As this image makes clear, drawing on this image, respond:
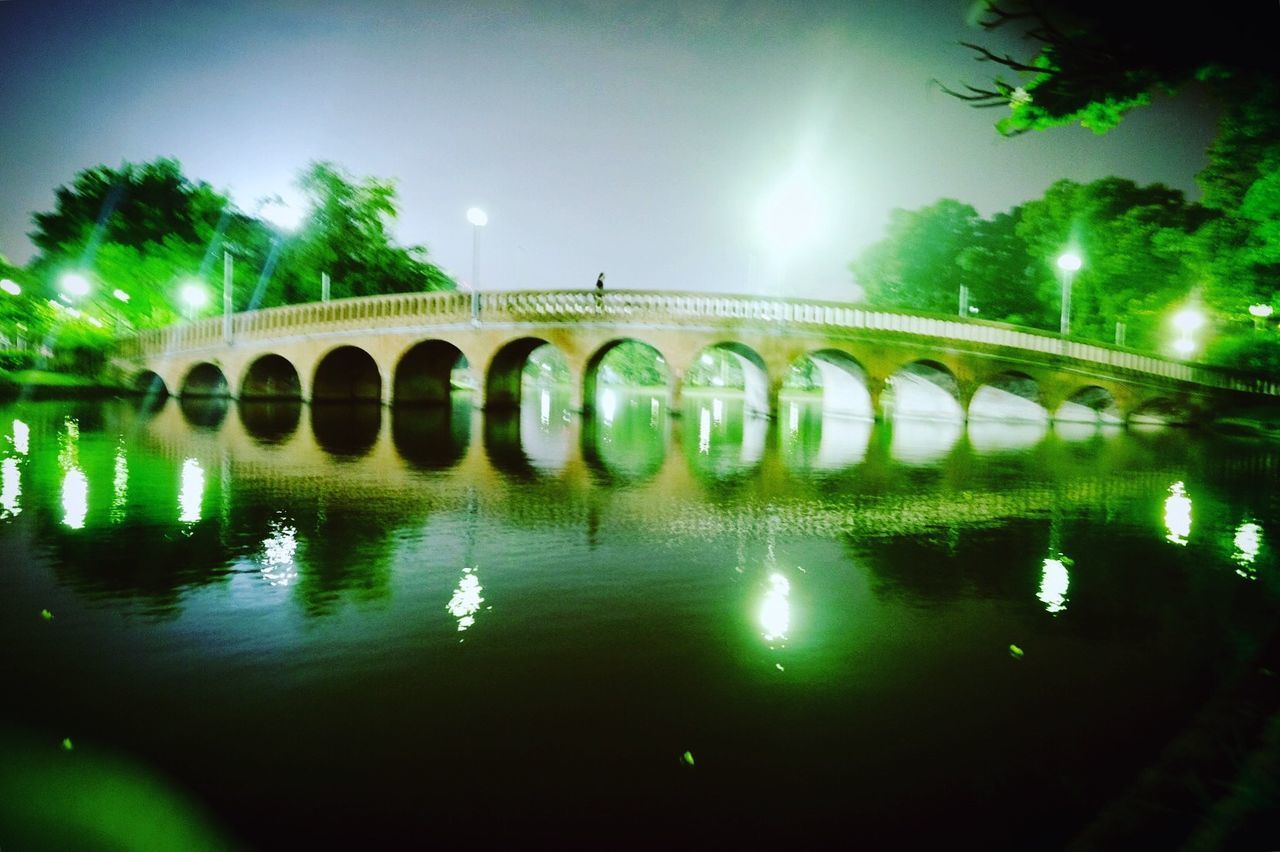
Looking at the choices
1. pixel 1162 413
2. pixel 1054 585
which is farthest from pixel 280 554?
pixel 1162 413

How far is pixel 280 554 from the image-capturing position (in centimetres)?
723

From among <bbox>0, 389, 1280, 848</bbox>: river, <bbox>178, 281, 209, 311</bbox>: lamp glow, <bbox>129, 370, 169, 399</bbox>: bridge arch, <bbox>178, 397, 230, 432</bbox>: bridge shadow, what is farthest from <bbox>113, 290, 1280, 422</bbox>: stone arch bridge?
<bbox>0, 389, 1280, 848</bbox>: river

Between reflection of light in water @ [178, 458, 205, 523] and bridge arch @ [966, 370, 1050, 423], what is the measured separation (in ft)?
88.5

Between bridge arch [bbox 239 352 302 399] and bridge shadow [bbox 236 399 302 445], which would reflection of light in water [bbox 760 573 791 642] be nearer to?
bridge shadow [bbox 236 399 302 445]

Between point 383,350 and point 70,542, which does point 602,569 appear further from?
point 383,350

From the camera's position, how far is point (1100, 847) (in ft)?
8.77

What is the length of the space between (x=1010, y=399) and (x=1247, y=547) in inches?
939

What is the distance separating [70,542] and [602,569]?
564 centimetres

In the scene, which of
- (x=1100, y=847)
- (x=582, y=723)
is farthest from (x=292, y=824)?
(x=1100, y=847)

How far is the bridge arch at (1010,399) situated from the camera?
2922 centimetres

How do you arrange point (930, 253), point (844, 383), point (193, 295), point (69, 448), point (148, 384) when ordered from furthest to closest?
point (930, 253)
point (193, 295)
point (148, 384)
point (844, 383)
point (69, 448)

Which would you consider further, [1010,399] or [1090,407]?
[1010,399]

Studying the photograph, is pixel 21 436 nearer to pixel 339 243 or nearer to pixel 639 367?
pixel 339 243

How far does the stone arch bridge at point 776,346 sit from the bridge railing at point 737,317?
0.05 m
